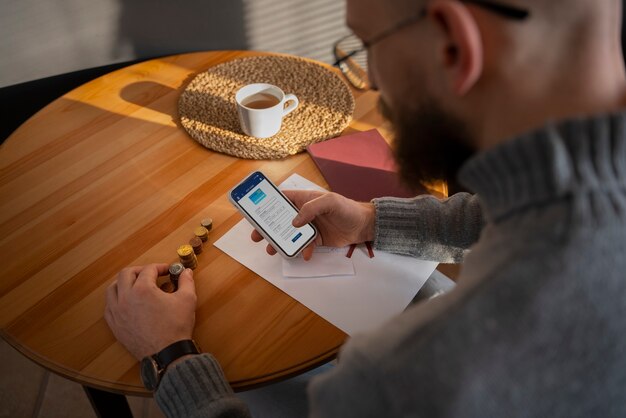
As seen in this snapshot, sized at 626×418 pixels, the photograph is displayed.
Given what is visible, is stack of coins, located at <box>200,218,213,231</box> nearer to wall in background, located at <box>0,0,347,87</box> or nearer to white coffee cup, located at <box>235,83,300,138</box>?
white coffee cup, located at <box>235,83,300,138</box>

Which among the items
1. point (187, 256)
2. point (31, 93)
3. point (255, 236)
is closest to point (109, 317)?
point (187, 256)

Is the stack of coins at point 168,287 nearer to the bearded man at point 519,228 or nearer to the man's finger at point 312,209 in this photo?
the man's finger at point 312,209

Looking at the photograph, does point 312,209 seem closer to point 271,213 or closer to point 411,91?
point 271,213

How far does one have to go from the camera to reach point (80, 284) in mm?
775

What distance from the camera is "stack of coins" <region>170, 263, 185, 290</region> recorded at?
0.77 meters

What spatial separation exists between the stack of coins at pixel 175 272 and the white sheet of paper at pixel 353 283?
0.28 feet

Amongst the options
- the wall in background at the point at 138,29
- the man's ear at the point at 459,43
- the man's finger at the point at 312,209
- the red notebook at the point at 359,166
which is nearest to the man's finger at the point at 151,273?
the man's finger at the point at 312,209

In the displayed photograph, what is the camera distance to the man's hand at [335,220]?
82cm

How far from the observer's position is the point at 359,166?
3.22 ft

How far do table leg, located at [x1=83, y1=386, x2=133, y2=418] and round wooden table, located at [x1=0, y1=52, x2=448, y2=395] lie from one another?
18cm

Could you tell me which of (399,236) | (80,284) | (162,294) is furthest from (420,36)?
(80,284)

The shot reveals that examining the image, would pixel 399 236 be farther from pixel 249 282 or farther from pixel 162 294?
pixel 162 294

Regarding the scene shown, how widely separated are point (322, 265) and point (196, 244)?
8.6 inches

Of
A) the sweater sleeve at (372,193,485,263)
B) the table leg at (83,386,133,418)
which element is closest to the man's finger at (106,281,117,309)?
the table leg at (83,386,133,418)
